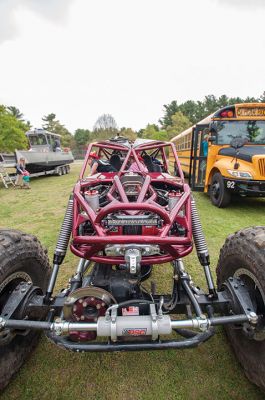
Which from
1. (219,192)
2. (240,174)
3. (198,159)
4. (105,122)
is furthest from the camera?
(105,122)

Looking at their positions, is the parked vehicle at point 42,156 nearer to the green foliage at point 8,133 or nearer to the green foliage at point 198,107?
the green foliage at point 8,133

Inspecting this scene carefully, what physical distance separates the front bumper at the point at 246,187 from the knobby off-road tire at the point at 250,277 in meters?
4.16

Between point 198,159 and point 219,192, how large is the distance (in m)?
1.89

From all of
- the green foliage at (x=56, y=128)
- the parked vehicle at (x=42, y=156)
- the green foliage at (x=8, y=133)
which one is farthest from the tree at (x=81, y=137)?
the parked vehicle at (x=42, y=156)

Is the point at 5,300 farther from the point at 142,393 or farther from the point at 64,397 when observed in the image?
the point at 142,393

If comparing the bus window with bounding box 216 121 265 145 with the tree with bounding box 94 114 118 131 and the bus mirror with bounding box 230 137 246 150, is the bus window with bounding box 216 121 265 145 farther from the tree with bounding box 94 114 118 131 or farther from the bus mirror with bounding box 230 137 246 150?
the tree with bounding box 94 114 118 131

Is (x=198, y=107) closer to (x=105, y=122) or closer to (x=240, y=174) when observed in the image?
(x=105, y=122)

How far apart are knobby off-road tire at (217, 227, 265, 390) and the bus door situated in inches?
249

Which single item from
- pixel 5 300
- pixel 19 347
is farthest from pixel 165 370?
pixel 5 300

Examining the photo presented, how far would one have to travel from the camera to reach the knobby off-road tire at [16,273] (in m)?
1.84

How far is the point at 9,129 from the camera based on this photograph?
88.7 feet

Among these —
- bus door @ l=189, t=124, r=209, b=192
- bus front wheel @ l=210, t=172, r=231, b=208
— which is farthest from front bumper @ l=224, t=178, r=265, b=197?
bus door @ l=189, t=124, r=209, b=192

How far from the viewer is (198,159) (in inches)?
324

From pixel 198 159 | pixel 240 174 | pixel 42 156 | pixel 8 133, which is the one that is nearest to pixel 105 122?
pixel 8 133
